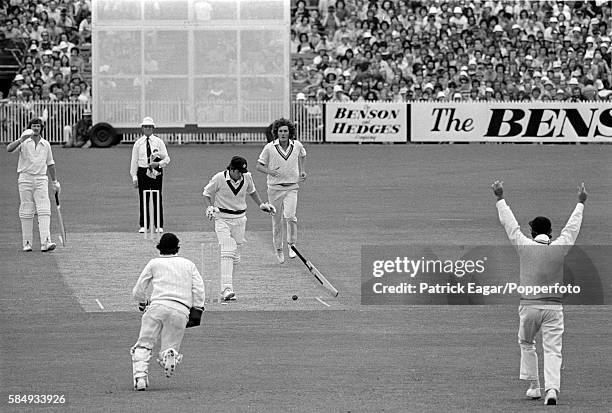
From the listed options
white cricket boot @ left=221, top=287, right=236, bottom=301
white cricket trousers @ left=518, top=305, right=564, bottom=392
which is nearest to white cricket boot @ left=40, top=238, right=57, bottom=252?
white cricket boot @ left=221, top=287, right=236, bottom=301

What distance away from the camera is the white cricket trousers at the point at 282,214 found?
18703 millimetres

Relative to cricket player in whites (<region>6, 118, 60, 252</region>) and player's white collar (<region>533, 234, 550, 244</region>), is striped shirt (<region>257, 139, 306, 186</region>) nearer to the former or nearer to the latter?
cricket player in whites (<region>6, 118, 60, 252</region>)

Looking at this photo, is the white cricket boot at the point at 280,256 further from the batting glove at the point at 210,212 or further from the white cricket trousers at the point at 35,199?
the white cricket trousers at the point at 35,199

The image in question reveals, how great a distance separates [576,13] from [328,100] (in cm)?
902

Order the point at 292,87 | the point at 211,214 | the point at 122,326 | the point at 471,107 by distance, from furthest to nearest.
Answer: the point at 292,87 < the point at 471,107 < the point at 211,214 < the point at 122,326

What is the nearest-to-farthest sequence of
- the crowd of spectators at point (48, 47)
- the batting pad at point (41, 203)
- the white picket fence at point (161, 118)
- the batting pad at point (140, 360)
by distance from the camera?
the batting pad at point (140, 360), the batting pad at point (41, 203), the white picket fence at point (161, 118), the crowd of spectators at point (48, 47)

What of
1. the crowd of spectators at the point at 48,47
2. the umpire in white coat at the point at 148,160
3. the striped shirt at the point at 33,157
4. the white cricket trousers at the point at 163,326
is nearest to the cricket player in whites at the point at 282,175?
the umpire in white coat at the point at 148,160

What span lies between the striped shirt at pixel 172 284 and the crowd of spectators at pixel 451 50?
101 ft

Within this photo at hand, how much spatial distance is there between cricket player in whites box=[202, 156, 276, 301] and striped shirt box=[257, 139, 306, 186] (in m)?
2.60

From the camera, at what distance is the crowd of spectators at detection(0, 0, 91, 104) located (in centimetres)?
4253

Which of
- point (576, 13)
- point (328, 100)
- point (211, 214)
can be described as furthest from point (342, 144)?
point (211, 214)

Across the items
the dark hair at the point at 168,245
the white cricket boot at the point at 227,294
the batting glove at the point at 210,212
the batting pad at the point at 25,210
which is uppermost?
the dark hair at the point at 168,245

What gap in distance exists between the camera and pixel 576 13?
44719 millimetres

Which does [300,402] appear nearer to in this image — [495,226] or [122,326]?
[122,326]
